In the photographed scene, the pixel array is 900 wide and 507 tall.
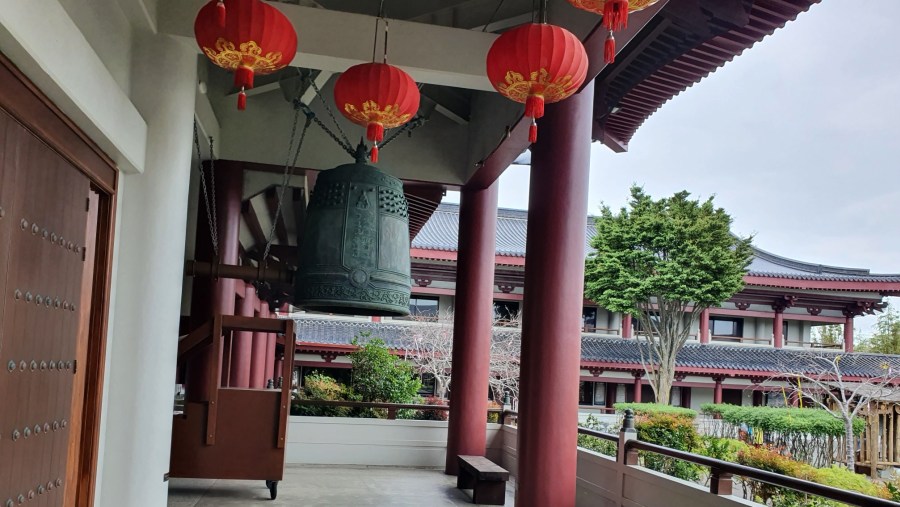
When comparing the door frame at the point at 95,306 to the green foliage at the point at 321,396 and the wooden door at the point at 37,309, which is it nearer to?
the wooden door at the point at 37,309

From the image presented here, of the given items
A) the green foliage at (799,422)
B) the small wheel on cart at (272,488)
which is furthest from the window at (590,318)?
the small wheel on cart at (272,488)

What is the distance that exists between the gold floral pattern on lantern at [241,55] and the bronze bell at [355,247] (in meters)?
1.10

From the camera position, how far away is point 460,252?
8555 millimetres

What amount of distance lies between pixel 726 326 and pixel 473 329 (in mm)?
17928

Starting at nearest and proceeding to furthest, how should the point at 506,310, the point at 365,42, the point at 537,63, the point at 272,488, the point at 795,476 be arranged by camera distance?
the point at 537,63
the point at 365,42
the point at 272,488
the point at 795,476
the point at 506,310

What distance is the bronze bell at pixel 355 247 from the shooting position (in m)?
4.43

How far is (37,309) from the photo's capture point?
328 cm

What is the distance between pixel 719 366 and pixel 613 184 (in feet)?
174

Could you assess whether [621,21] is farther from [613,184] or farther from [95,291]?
[613,184]

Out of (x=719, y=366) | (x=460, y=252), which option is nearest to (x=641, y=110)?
(x=460, y=252)

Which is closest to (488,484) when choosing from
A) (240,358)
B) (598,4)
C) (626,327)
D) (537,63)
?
(240,358)

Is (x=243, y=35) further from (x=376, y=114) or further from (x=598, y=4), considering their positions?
(x=598, y=4)

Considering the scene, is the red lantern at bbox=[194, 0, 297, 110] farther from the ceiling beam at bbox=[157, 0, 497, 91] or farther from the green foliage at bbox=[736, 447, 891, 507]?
the green foliage at bbox=[736, 447, 891, 507]

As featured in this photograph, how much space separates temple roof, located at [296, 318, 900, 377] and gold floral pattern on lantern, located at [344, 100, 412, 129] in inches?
635
